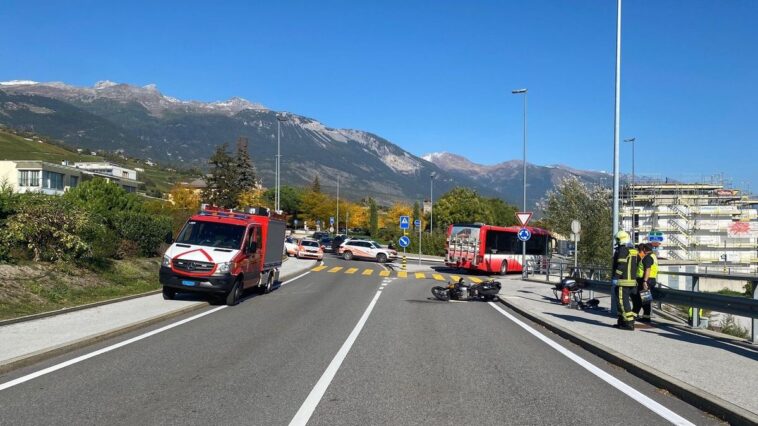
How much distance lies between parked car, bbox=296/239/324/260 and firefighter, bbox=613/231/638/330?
34047mm

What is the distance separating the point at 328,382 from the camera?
25.3ft

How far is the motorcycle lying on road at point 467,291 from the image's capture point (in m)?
19.9

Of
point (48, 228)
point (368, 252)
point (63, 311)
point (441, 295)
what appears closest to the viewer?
point (63, 311)

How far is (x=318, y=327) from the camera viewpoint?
12.8m

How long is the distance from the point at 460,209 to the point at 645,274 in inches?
3280

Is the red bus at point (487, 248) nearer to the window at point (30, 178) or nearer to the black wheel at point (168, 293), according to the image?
the black wheel at point (168, 293)

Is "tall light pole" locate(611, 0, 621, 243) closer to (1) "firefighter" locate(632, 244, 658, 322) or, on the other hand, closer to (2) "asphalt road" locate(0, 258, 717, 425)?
(1) "firefighter" locate(632, 244, 658, 322)

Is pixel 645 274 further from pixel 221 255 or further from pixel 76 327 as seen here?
pixel 76 327

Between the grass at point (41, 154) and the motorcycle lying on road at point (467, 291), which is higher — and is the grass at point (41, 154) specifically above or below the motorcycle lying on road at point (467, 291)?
above

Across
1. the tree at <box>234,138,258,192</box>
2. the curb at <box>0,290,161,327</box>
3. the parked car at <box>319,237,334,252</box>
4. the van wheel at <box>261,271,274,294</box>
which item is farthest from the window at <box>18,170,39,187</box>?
the curb at <box>0,290,161,327</box>

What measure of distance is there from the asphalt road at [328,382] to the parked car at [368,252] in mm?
36272

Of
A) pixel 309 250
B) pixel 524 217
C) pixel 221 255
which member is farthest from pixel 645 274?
pixel 309 250

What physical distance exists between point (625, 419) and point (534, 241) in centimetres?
3560

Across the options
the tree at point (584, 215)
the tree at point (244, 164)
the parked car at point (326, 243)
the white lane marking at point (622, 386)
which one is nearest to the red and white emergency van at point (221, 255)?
the white lane marking at point (622, 386)
